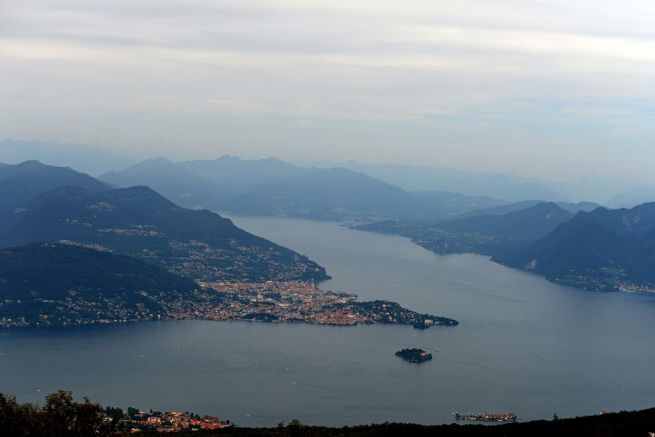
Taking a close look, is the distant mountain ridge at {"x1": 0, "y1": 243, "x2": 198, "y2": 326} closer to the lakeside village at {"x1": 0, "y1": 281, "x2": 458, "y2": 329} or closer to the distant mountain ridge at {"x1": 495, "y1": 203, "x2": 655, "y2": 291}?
the lakeside village at {"x1": 0, "y1": 281, "x2": 458, "y2": 329}

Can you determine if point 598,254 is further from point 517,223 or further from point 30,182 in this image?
point 30,182

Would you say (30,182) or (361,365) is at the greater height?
(30,182)

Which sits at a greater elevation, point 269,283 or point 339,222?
point 339,222

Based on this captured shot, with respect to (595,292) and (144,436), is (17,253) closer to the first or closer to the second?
(144,436)

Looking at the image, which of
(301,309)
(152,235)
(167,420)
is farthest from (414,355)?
(152,235)

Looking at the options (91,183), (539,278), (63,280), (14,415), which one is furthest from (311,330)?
(91,183)

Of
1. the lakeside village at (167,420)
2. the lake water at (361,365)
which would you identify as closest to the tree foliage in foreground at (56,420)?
the lakeside village at (167,420)

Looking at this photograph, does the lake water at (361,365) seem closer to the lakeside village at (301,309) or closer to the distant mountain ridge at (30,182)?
the lakeside village at (301,309)
